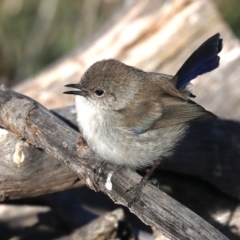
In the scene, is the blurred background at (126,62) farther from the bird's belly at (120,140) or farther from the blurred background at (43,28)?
the bird's belly at (120,140)

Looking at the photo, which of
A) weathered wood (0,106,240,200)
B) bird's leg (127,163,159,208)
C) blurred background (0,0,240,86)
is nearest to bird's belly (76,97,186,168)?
bird's leg (127,163,159,208)

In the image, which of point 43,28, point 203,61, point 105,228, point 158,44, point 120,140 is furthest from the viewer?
point 43,28

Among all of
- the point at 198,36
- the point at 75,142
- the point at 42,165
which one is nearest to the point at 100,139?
the point at 75,142

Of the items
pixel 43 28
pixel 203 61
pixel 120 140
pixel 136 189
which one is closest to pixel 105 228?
pixel 120 140

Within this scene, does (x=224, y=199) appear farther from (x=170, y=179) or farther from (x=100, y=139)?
(x=100, y=139)

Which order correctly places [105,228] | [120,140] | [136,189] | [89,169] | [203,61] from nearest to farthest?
[136,189], [89,169], [120,140], [203,61], [105,228]

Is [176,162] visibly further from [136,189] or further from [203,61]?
[136,189]
